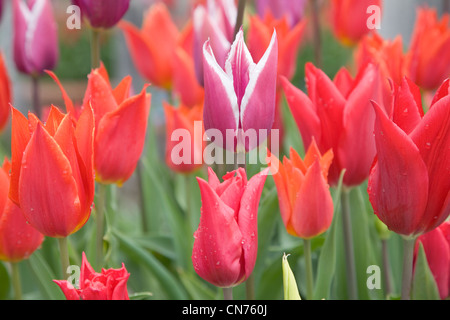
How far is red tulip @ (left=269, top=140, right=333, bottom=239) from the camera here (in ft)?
1.72

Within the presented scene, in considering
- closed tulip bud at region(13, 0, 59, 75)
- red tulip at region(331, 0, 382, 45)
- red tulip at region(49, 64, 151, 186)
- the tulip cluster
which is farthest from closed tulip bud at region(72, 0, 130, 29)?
red tulip at region(331, 0, 382, 45)

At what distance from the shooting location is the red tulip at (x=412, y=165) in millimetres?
433

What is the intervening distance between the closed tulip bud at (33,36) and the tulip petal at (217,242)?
49 centimetres

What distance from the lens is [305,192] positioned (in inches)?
20.8

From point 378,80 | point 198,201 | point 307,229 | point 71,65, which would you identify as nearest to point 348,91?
point 378,80

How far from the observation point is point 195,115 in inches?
33.2

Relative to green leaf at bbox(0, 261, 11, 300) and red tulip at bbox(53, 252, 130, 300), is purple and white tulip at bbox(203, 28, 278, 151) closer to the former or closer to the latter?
red tulip at bbox(53, 252, 130, 300)

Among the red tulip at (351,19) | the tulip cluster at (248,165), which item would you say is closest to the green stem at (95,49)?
the tulip cluster at (248,165)

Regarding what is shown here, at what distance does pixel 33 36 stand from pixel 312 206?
1.62ft

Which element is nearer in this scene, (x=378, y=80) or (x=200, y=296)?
(x=378, y=80)

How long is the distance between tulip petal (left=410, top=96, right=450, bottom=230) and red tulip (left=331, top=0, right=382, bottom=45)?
0.61 m

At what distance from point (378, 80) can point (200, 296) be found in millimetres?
313

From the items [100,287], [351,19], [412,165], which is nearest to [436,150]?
[412,165]
